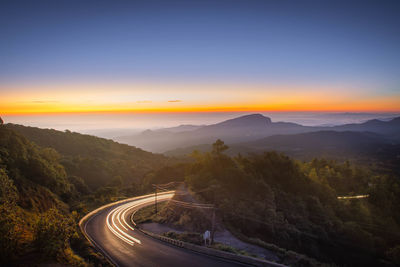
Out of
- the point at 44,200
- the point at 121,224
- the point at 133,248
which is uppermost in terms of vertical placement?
the point at 44,200

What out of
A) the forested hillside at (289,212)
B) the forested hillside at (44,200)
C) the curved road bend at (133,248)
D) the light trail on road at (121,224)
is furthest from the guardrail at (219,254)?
the forested hillside at (44,200)

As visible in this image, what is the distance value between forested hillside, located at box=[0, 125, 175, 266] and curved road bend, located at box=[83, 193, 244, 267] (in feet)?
6.28

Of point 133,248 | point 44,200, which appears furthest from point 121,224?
point 133,248

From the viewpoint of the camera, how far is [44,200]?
2628cm

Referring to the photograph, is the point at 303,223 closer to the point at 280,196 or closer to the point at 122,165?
the point at 280,196

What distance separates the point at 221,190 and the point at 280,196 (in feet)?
33.8

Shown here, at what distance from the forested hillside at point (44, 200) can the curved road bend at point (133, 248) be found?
1.91 m

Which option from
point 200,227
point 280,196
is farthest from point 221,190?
point 280,196

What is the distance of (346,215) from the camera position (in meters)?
37.4

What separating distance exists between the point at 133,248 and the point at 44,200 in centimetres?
1432

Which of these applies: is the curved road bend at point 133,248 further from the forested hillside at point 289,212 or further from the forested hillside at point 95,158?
the forested hillside at point 95,158

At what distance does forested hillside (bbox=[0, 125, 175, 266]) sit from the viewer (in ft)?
38.1

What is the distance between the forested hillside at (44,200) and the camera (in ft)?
38.1

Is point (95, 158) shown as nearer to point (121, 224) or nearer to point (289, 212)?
point (121, 224)
